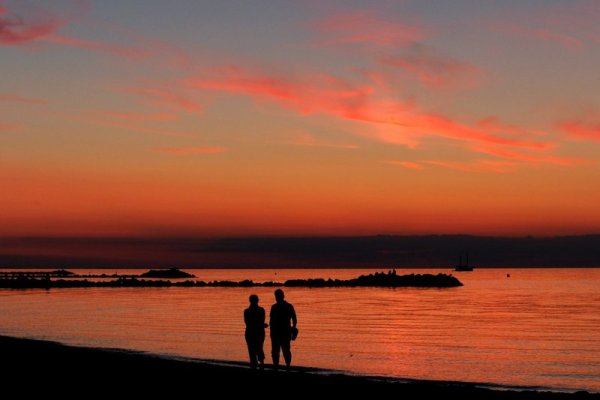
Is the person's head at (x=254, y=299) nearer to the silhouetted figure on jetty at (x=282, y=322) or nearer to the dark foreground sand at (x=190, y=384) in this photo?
the silhouetted figure on jetty at (x=282, y=322)

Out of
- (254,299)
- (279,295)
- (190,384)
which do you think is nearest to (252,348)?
(254,299)

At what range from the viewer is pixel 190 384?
64.7ft

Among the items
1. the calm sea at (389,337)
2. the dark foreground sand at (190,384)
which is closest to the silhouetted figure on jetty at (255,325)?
the dark foreground sand at (190,384)

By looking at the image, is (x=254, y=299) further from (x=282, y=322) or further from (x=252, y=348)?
(x=252, y=348)

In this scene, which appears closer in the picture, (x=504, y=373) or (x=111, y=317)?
(x=504, y=373)

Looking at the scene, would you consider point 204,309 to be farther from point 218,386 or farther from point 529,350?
point 218,386

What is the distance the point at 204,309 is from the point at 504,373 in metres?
46.0

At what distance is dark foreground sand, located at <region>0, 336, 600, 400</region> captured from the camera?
17969 millimetres

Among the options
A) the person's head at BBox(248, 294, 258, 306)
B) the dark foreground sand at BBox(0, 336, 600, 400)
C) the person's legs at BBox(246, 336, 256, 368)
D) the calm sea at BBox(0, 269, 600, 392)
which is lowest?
the calm sea at BBox(0, 269, 600, 392)

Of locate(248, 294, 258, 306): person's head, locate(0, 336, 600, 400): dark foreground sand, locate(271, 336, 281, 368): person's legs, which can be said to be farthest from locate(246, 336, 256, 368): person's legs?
locate(248, 294, 258, 306): person's head

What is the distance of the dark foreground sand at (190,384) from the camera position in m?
18.0

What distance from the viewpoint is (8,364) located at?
23469 mm

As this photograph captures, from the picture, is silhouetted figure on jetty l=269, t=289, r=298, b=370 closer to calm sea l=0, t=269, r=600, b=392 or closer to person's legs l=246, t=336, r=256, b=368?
person's legs l=246, t=336, r=256, b=368

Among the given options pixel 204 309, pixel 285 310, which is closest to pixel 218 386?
pixel 285 310
